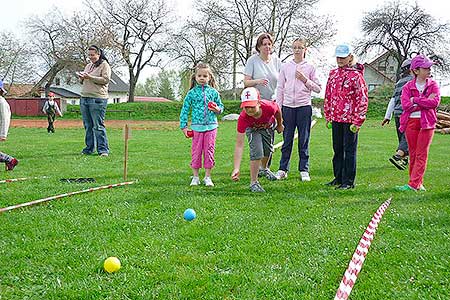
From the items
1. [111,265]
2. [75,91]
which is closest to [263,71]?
[111,265]

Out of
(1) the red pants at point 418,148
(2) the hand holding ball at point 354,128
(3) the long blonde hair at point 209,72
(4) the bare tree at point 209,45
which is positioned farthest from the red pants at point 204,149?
(4) the bare tree at point 209,45

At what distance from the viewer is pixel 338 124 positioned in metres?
5.84

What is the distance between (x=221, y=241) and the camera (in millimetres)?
3555

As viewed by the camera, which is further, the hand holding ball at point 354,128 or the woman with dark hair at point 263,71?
the woman with dark hair at point 263,71

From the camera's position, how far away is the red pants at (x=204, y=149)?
19.6 ft

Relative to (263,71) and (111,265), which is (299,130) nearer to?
(263,71)

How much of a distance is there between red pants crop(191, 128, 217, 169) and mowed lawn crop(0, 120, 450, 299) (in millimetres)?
314

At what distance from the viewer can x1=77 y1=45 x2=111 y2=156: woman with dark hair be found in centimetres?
890

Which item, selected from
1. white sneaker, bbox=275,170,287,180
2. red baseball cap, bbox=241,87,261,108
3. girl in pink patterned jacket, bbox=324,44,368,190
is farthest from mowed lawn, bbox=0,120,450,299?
red baseball cap, bbox=241,87,261,108

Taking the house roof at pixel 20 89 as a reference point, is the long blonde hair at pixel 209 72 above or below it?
below

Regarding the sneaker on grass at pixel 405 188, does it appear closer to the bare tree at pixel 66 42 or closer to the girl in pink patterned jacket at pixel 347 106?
the girl in pink patterned jacket at pixel 347 106

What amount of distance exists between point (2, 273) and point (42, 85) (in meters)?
55.0

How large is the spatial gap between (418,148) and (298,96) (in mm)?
1667

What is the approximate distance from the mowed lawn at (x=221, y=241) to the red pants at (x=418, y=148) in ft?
0.79
